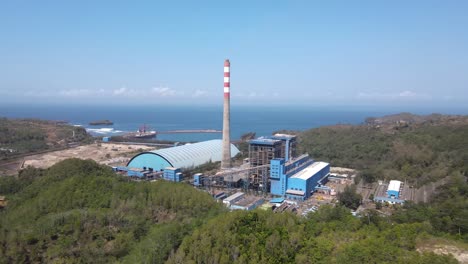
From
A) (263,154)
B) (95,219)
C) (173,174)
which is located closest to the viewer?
(95,219)

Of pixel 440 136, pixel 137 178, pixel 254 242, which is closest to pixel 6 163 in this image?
pixel 137 178

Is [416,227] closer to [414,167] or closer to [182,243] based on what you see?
[182,243]

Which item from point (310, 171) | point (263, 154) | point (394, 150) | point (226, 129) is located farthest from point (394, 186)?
point (226, 129)

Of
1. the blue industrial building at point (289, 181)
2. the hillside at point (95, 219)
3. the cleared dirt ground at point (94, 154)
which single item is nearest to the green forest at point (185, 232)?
the hillside at point (95, 219)

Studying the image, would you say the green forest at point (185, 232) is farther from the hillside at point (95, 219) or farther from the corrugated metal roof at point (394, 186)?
the corrugated metal roof at point (394, 186)

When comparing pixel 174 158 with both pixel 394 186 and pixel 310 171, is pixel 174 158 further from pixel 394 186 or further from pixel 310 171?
pixel 394 186

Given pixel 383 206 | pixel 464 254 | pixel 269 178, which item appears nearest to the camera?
pixel 464 254

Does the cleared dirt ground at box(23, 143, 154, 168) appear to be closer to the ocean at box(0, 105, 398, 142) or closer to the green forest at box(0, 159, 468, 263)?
the ocean at box(0, 105, 398, 142)
